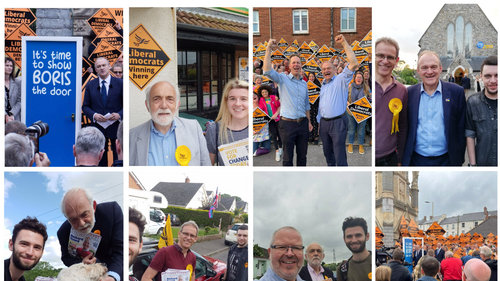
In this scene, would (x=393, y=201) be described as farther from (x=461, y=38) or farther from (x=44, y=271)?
(x=44, y=271)

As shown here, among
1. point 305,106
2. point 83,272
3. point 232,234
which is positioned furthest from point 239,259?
point 305,106

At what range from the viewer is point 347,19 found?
3.65 m

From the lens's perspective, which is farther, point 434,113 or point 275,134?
point 275,134

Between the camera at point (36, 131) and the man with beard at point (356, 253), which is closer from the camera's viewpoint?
the man with beard at point (356, 253)

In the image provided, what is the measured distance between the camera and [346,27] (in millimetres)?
3658

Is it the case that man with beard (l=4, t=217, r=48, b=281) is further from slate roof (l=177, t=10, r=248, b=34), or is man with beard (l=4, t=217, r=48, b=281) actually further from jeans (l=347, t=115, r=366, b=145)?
jeans (l=347, t=115, r=366, b=145)

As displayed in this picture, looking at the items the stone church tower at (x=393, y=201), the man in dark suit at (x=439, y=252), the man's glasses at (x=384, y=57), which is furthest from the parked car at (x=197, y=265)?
the man's glasses at (x=384, y=57)

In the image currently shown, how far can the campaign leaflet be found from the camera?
12.2ft

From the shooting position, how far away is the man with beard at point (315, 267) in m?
3.67

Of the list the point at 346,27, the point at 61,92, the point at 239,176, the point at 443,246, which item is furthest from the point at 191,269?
the point at 346,27

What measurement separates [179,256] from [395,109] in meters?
2.25

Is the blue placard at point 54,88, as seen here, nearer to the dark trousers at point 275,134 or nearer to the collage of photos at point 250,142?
the collage of photos at point 250,142

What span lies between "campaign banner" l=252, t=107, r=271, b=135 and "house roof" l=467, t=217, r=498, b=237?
200cm

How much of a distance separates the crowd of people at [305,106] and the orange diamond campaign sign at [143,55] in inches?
33.8
